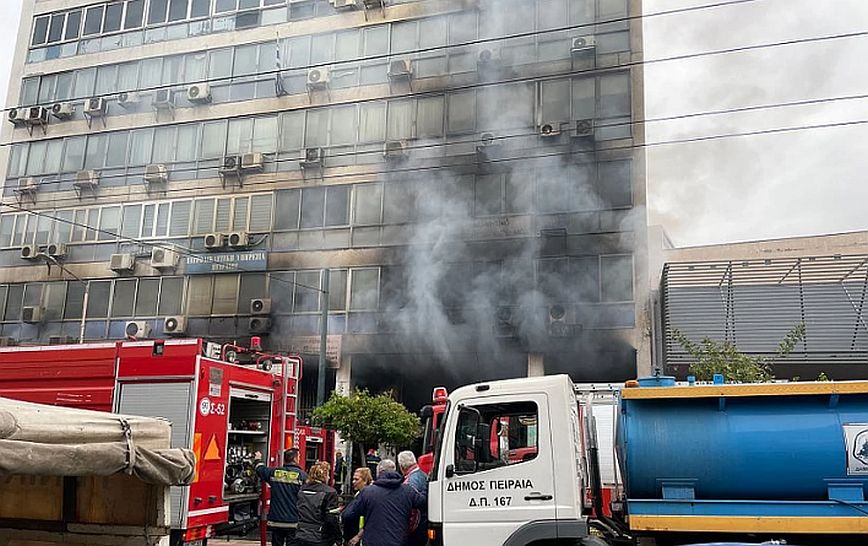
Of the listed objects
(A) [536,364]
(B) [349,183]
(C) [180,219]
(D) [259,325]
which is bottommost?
(A) [536,364]

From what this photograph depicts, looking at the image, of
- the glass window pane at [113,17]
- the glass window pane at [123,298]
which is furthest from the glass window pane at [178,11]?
the glass window pane at [123,298]

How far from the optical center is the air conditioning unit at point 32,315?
2638 centimetres

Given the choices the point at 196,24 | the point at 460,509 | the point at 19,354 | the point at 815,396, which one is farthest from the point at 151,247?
the point at 815,396

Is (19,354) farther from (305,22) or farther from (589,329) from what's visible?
(305,22)

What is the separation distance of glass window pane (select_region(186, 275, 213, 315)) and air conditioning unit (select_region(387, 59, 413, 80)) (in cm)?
917

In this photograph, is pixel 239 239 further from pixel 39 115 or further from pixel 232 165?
pixel 39 115

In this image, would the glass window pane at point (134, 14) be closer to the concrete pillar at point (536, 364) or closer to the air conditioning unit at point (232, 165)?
the air conditioning unit at point (232, 165)

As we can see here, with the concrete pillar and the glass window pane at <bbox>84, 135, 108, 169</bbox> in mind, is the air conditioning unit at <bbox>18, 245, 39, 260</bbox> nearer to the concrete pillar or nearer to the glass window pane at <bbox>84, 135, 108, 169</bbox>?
the glass window pane at <bbox>84, 135, 108, 169</bbox>

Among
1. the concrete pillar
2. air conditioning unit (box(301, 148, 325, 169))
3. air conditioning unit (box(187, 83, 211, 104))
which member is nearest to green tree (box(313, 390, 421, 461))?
the concrete pillar

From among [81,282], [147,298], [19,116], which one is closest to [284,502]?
[147,298]

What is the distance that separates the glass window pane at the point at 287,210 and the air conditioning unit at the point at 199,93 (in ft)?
16.0

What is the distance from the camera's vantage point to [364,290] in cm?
2302

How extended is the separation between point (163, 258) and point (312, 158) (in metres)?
6.22

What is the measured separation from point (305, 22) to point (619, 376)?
1626 cm
